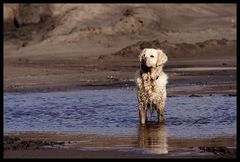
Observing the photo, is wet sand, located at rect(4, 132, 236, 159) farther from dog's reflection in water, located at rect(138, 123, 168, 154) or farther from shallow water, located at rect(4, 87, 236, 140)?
shallow water, located at rect(4, 87, 236, 140)

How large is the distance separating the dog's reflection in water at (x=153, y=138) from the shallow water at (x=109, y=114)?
0.03 m

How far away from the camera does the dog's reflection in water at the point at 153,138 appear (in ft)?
34.0

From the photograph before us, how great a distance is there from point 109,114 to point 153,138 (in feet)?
10.5

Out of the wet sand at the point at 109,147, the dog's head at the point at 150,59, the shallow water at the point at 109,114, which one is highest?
the dog's head at the point at 150,59

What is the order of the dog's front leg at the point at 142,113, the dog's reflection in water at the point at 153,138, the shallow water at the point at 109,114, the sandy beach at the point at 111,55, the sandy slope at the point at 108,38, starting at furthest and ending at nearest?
1. the sandy slope at the point at 108,38
2. the dog's front leg at the point at 142,113
3. the shallow water at the point at 109,114
4. the sandy beach at the point at 111,55
5. the dog's reflection in water at the point at 153,138

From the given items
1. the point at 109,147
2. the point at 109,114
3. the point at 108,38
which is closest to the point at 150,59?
the point at 109,114

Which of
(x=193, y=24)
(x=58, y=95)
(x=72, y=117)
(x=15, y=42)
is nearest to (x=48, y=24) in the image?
(x=15, y=42)

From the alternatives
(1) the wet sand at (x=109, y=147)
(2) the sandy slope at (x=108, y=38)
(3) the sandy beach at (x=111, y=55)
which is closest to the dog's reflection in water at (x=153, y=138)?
(1) the wet sand at (x=109, y=147)

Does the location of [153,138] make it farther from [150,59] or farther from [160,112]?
[150,59]

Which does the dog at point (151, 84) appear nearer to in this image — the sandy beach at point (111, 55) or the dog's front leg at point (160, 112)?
the dog's front leg at point (160, 112)

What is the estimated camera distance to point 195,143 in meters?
10.9

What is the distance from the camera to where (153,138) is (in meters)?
11.5

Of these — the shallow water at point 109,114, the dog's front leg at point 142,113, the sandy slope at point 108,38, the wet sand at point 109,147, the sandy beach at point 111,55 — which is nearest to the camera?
the wet sand at point 109,147

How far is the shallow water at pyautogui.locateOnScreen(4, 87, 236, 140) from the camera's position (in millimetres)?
12578
